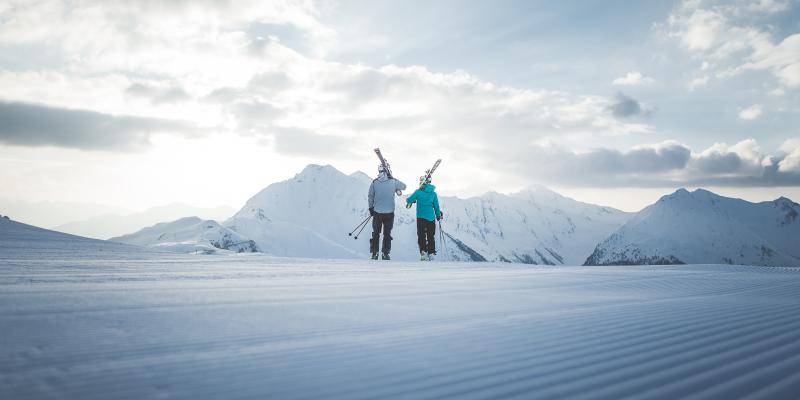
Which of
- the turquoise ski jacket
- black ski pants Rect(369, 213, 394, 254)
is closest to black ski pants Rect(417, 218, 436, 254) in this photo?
the turquoise ski jacket

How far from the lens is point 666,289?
5.25m

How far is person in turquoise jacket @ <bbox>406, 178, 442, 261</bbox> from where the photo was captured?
45.8ft

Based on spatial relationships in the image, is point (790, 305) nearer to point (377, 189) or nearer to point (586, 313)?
point (586, 313)

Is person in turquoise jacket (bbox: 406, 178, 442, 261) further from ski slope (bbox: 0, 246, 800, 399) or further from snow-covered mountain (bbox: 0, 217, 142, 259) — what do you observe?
ski slope (bbox: 0, 246, 800, 399)

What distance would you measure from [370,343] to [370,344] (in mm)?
20

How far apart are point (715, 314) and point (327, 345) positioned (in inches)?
120

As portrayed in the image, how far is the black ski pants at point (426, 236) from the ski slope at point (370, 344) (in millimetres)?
9523

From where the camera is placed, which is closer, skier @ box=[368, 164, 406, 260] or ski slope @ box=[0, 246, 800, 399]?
ski slope @ box=[0, 246, 800, 399]

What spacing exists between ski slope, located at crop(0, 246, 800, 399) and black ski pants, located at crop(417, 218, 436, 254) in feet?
31.2

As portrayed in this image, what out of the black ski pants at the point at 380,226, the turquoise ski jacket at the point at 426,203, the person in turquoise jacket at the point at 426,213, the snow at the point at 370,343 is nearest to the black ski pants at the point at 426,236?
the person in turquoise jacket at the point at 426,213

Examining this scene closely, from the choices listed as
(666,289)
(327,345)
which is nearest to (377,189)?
(666,289)

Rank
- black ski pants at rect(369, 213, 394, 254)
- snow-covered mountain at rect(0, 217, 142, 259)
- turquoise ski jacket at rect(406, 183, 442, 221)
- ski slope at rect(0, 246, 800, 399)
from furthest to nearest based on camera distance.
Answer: turquoise ski jacket at rect(406, 183, 442, 221)
black ski pants at rect(369, 213, 394, 254)
snow-covered mountain at rect(0, 217, 142, 259)
ski slope at rect(0, 246, 800, 399)

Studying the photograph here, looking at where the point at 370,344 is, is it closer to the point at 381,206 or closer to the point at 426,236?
the point at 381,206

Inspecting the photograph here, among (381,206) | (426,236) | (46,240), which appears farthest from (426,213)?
(46,240)
